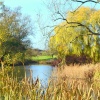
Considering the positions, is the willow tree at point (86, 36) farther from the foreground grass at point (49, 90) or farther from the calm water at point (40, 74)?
the foreground grass at point (49, 90)

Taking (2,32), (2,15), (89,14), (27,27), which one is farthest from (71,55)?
(2,32)

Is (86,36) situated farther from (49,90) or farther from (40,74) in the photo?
(49,90)

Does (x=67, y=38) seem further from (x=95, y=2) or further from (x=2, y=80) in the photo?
(x=2, y=80)

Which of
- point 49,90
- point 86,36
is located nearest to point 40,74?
point 86,36

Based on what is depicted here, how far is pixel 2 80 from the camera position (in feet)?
23.0

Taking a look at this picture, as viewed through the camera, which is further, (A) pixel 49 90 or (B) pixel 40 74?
(B) pixel 40 74

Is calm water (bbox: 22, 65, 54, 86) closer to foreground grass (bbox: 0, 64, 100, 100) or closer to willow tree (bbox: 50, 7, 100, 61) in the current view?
foreground grass (bbox: 0, 64, 100, 100)

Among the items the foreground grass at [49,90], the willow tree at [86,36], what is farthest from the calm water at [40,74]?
the willow tree at [86,36]

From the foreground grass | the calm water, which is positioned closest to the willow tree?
the calm water

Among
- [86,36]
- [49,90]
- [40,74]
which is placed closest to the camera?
[49,90]

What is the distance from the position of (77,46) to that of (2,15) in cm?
794

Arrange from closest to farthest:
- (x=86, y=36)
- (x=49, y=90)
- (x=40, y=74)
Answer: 1. (x=49, y=90)
2. (x=40, y=74)
3. (x=86, y=36)

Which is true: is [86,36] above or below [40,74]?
above

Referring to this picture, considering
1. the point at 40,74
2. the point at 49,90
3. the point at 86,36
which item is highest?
the point at 86,36
